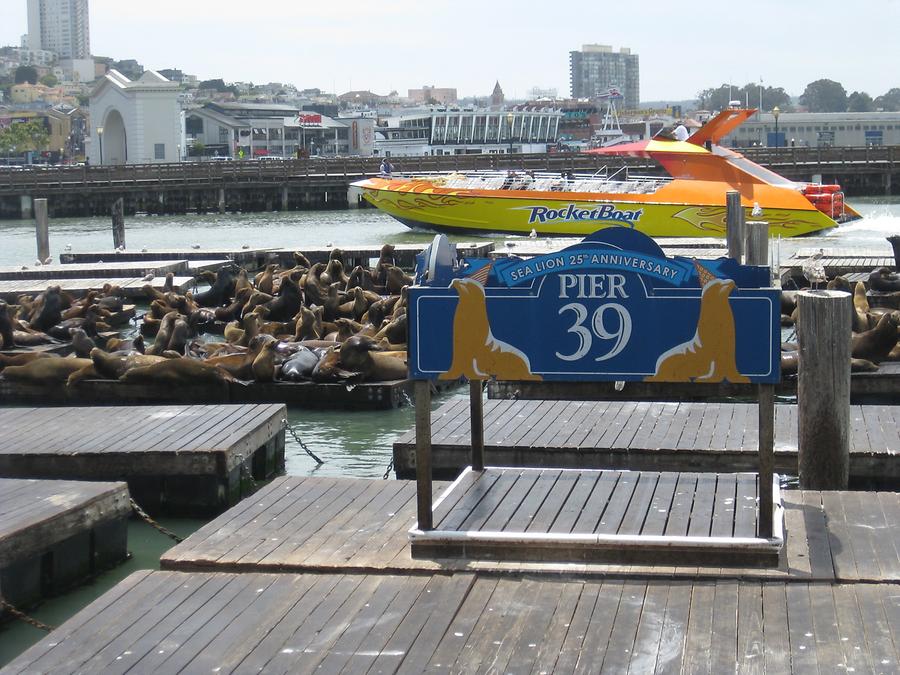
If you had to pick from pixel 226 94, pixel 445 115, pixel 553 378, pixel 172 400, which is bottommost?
pixel 172 400

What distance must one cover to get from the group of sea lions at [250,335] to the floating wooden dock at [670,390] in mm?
1065

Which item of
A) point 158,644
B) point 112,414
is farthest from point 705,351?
point 112,414

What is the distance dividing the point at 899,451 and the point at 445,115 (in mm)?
79288

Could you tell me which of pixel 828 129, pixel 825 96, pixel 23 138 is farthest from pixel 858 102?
pixel 23 138

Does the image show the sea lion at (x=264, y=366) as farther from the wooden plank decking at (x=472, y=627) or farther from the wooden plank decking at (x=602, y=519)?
the wooden plank decking at (x=472, y=627)

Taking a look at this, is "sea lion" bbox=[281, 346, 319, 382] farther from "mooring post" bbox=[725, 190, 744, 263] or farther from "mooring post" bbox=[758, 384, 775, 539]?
A: "mooring post" bbox=[725, 190, 744, 263]

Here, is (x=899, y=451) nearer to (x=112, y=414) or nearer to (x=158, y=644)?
(x=158, y=644)

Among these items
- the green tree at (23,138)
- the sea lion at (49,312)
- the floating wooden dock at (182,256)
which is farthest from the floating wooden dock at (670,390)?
the green tree at (23,138)

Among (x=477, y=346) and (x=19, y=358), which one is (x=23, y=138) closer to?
(x=19, y=358)

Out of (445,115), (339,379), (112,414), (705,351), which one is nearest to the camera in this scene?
(705,351)

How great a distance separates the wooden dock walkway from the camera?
692 centimetres

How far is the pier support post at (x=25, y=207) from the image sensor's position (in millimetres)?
44969

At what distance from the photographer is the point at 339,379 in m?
10.4

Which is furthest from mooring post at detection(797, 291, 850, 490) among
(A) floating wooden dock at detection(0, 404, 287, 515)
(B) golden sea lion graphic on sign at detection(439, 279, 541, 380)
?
(A) floating wooden dock at detection(0, 404, 287, 515)
